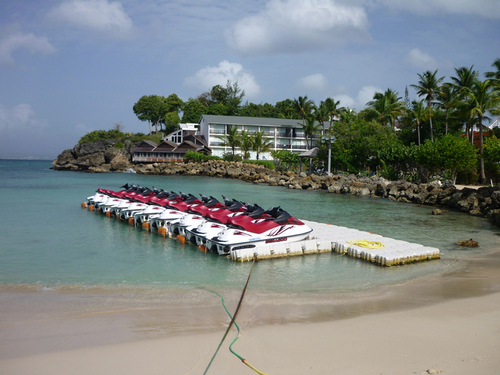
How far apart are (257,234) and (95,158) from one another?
74.9m

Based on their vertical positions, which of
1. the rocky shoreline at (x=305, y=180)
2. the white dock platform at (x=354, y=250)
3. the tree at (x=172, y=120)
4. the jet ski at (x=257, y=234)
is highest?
the tree at (x=172, y=120)

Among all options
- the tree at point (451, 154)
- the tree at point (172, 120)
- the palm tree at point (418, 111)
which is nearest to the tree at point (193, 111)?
the tree at point (172, 120)

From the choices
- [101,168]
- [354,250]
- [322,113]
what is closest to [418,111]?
[322,113]

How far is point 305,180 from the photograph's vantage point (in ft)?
140

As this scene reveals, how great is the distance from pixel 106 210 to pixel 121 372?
16565 millimetres

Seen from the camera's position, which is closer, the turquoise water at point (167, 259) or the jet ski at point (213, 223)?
the turquoise water at point (167, 259)

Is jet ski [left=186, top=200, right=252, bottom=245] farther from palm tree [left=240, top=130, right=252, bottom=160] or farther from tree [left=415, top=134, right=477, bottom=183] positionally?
palm tree [left=240, top=130, right=252, bottom=160]

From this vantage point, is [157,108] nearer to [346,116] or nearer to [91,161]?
[91,161]

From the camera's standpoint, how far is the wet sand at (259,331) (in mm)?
5500

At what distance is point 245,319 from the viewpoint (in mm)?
7254

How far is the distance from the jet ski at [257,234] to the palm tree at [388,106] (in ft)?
134

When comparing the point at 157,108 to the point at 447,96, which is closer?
the point at 447,96

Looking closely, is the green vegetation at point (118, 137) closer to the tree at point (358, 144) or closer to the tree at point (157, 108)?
the tree at point (157, 108)

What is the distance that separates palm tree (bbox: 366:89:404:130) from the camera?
1949 inches
